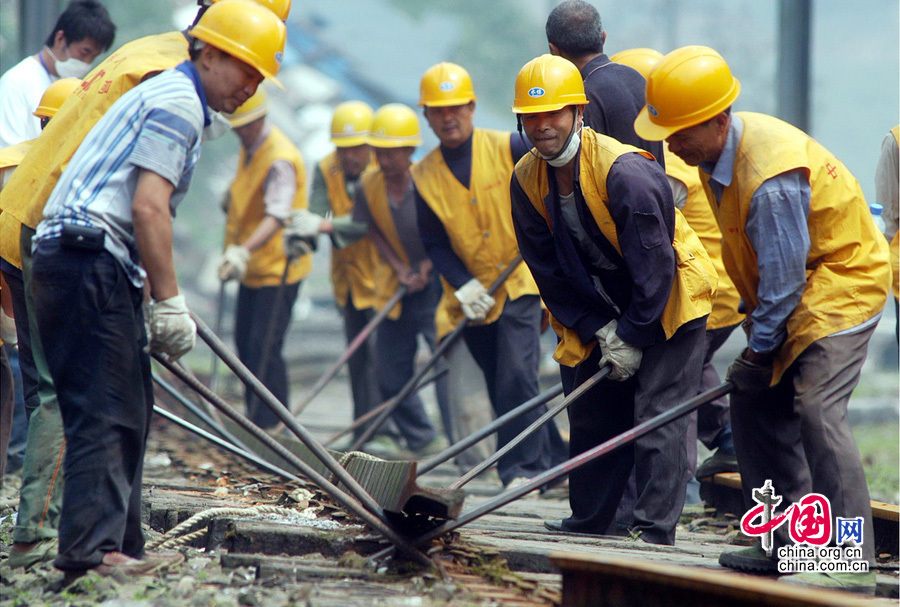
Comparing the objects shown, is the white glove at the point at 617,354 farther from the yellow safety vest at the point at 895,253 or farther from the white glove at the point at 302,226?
the white glove at the point at 302,226

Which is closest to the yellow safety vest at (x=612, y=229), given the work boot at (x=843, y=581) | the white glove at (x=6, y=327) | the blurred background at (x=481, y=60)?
the work boot at (x=843, y=581)

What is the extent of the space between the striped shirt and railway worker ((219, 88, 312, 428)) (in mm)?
3736

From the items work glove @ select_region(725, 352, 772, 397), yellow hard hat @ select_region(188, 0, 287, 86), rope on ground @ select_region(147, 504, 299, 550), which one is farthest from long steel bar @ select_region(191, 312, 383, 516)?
work glove @ select_region(725, 352, 772, 397)

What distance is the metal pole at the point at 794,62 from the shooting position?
25.2ft

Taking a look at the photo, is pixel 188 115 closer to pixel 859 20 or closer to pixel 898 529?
pixel 898 529

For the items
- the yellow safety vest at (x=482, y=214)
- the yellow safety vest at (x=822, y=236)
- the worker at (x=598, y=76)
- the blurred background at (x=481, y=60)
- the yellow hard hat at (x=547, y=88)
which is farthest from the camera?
the blurred background at (x=481, y=60)

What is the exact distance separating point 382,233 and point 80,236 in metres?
4.16

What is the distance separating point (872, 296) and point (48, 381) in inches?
108

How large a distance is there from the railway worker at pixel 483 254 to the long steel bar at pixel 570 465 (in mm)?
1709

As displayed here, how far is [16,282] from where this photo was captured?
3965mm

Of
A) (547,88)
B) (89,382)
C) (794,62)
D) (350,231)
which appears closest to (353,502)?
(89,382)

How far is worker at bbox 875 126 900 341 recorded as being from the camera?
181 inches

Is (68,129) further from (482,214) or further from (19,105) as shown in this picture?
(482,214)

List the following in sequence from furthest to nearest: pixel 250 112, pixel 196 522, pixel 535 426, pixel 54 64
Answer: pixel 250 112 → pixel 54 64 → pixel 535 426 → pixel 196 522
